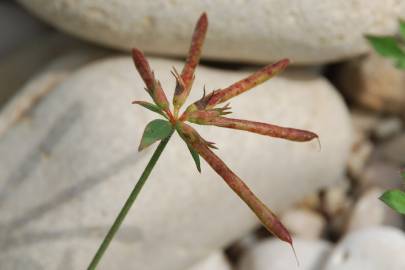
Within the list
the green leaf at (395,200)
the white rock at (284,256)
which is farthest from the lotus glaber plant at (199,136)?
the white rock at (284,256)

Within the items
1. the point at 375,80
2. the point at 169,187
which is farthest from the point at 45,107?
the point at 375,80

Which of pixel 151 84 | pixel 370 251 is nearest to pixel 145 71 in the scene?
pixel 151 84

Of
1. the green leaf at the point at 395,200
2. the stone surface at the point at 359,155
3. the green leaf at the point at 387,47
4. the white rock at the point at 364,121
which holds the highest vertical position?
the green leaf at the point at 387,47

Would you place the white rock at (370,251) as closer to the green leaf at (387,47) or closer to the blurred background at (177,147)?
the blurred background at (177,147)

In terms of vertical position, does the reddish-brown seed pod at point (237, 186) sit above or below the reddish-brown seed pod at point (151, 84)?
below

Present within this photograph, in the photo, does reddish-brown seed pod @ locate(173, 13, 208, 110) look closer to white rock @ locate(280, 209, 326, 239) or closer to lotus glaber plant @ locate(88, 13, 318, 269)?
lotus glaber plant @ locate(88, 13, 318, 269)

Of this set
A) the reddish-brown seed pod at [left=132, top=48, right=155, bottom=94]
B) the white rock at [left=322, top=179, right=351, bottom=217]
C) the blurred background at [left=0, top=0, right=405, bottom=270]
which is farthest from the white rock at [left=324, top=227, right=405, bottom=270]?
the reddish-brown seed pod at [left=132, top=48, right=155, bottom=94]

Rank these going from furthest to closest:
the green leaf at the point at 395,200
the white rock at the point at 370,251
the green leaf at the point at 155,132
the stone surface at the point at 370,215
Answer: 1. the stone surface at the point at 370,215
2. the white rock at the point at 370,251
3. the green leaf at the point at 395,200
4. the green leaf at the point at 155,132
